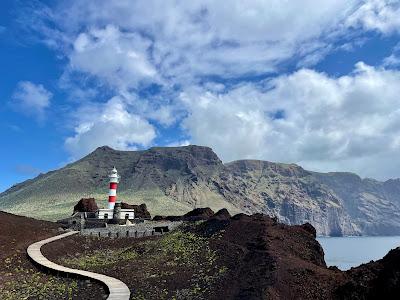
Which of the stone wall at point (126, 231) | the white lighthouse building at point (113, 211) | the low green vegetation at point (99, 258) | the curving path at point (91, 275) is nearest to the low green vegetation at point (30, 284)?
the curving path at point (91, 275)

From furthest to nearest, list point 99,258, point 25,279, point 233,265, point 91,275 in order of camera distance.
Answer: point 99,258 → point 25,279 → point 91,275 → point 233,265

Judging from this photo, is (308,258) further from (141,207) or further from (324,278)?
(141,207)

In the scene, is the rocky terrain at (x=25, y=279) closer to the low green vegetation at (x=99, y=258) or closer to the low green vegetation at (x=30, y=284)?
the low green vegetation at (x=30, y=284)

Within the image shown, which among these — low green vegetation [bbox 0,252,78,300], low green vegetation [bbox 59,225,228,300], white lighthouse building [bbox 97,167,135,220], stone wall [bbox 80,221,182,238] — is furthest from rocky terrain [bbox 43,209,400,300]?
white lighthouse building [bbox 97,167,135,220]

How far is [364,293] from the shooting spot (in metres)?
26.0

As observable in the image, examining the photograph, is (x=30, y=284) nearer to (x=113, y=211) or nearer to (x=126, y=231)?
(x=126, y=231)

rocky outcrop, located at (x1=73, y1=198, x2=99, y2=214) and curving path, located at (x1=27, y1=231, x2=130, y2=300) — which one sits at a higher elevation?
rocky outcrop, located at (x1=73, y1=198, x2=99, y2=214)

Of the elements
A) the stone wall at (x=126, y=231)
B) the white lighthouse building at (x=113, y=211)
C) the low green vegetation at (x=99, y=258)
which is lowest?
the low green vegetation at (x=99, y=258)

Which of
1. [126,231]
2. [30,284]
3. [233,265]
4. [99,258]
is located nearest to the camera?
[233,265]

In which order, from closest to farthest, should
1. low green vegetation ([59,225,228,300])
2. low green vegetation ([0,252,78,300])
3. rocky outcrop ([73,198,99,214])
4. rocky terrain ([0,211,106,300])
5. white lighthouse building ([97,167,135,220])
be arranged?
low green vegetation ([59,225,228,300]) < rocky terrain ([0,211,106,300]) < low green vegetation ([0,252,78,300]) < white lighthouse building ([97,167,135,220]) < rocky outcrop ([73,198,99,214])

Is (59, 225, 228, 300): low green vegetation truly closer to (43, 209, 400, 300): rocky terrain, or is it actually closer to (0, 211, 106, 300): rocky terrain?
(43, 209, 400, 300): rocky terrain

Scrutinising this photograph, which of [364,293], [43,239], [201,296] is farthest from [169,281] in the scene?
[43,239]

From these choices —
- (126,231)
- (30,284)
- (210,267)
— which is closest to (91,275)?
(30,284)

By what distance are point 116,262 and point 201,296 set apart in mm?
15407
